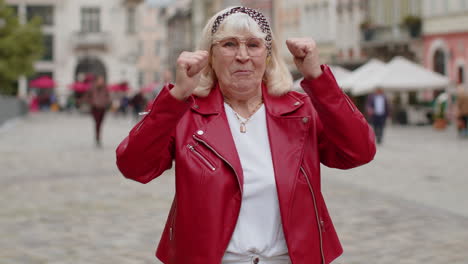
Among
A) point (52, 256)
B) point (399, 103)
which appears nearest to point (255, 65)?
point (52, 256)

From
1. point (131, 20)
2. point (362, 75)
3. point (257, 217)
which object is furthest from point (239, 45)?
point (131, 20)

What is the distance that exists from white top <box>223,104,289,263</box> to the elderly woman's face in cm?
26

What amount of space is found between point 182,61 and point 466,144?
2055cm

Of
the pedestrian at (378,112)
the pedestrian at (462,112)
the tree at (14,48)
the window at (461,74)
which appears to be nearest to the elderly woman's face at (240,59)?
the pedestrian at (378,112)

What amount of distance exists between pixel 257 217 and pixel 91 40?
73.7m

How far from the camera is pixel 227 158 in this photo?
122 inches

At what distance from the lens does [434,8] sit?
4022 cm

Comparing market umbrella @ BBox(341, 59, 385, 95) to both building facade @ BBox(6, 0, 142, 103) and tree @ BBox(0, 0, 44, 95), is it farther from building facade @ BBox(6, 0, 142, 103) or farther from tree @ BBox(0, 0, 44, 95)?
building facade @ BBox(6, 0, 142, 103)

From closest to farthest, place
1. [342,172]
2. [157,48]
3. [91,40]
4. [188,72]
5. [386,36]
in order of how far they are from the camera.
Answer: [188,72], [342,172], [386,36], [91,40], [157,48]

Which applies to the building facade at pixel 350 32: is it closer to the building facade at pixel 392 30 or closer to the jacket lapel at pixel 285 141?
the building facade at pixel 392 30

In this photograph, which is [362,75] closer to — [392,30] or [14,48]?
[392,30]

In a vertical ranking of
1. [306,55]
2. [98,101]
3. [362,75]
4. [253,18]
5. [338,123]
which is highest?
[253,18]

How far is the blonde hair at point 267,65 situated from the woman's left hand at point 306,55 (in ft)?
0.48

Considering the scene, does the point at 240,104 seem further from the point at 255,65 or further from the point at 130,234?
the point at 130,234
